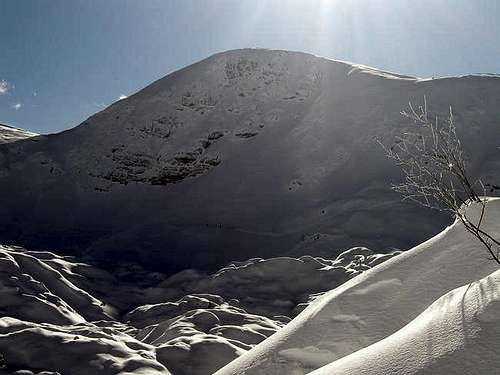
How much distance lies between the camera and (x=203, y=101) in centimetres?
3822

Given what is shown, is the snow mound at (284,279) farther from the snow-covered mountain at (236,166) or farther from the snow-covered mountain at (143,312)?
the snow-covered mountain at (236,166)

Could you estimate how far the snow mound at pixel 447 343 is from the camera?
257cm

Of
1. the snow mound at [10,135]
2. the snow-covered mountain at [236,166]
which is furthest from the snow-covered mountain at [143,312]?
the snow mound at [10,135]

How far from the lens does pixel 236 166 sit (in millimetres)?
31375

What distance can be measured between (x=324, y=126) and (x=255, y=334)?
2335cm

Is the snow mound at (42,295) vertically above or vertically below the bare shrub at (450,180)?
below

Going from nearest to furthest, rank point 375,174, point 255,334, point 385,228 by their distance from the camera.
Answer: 1. point 255,334
2. point 385,228
3. point 375,174

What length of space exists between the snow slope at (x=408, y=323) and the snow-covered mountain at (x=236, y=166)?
42.4 feet

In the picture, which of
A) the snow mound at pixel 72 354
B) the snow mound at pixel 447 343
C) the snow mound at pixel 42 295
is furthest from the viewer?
the snow mound at pixel 42 295

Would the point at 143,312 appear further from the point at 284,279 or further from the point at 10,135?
the point at 10,135

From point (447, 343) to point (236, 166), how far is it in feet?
94.4

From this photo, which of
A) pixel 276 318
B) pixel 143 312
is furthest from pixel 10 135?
pixel 276 318

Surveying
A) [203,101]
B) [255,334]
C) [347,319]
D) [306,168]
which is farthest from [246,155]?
[347,319]

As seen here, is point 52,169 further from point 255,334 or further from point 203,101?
point 255,334
